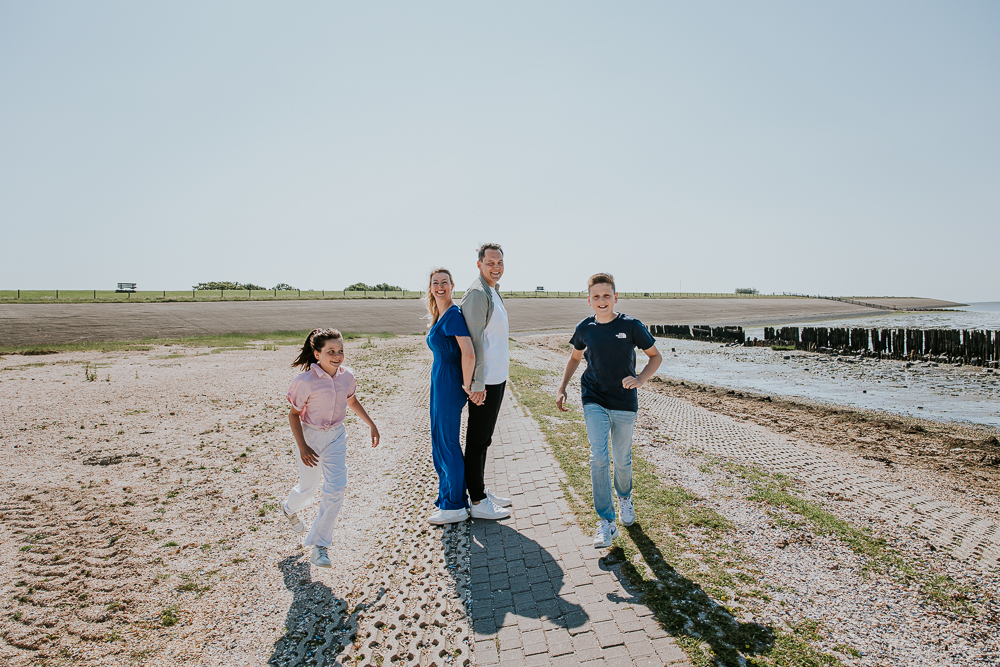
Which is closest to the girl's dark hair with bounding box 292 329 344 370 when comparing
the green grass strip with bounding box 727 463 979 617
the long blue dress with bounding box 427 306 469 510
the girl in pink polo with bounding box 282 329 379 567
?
the girl in pink polo with bounding box 282 329 379 567

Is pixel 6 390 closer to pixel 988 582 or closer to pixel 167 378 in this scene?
pixel 167 378

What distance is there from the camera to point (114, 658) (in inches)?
115

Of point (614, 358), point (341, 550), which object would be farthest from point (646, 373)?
point (341, 550)

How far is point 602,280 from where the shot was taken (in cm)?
394

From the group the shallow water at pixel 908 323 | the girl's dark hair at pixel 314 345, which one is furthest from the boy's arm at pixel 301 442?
the shallow water at pixel 908 323

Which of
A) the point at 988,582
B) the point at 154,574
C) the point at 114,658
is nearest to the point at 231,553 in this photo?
the point at 154,574

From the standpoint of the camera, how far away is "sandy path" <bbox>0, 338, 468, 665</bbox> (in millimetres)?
3121

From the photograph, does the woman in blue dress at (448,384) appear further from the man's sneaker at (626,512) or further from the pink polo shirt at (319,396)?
the man's sneaker at (626,512)

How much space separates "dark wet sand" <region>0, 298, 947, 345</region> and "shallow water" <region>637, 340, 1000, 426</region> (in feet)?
42.3

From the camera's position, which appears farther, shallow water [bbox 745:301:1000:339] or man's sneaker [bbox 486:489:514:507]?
shallow water [bbox 745:301:1000:339]

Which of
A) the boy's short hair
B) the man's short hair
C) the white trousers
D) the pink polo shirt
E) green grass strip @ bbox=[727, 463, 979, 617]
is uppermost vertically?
the man's short hair

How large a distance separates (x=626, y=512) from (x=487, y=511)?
120cm

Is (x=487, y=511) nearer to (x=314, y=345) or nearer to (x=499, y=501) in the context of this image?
(x=499, y=501)

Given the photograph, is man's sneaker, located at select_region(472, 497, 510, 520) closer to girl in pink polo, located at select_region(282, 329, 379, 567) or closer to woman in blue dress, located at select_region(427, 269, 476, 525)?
woman in blue dress, located at select_region(427, 269, 476, 525)
